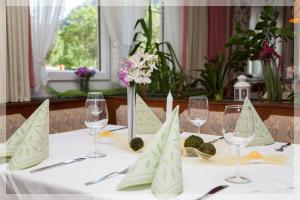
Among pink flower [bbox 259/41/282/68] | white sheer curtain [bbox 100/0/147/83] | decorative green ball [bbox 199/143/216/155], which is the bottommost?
decorative green ball [bbox 199/143/216/155]

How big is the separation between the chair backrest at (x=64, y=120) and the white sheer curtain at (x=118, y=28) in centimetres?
91

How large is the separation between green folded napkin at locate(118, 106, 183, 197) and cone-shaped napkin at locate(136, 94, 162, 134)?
2.32 feet

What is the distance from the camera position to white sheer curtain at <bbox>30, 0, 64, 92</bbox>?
8.58ft

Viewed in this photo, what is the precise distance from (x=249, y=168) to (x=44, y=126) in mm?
630

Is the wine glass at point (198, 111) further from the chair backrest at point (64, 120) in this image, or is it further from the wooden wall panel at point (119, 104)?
the chair backrest at point (64, 120)

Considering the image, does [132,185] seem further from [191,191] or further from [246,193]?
[246,193]

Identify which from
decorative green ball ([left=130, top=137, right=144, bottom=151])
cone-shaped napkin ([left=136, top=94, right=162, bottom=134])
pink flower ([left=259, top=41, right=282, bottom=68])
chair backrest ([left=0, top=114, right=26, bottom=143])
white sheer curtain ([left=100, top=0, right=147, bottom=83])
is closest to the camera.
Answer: decorative green ball ([left=130, top=137, right=144, bottom=151])

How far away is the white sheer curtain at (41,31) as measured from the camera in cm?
262

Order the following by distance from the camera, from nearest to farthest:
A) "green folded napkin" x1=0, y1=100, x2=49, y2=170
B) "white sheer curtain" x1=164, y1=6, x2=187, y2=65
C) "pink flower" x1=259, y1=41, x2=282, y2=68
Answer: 1. "green folded napkin" x1=0, y1=100, x2=49, y2=170
2. "pink flower" x1=259, y1=41, x2=282, y2=68
3. "white sheer curtain" x1=164, y1=6, x2=187, y2=65

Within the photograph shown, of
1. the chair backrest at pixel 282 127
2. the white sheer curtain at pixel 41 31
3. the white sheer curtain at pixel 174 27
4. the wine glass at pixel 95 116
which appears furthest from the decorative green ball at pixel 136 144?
the white sheer curtain at pixel 174 27

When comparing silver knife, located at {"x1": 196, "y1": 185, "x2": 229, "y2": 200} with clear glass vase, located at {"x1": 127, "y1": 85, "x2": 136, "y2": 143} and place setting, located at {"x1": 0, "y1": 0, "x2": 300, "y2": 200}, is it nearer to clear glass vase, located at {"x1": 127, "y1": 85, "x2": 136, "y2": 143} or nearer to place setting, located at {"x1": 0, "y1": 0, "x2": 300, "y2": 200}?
place setting, located at {"x1": 0, "y1": 0, "x2": 300, "y2": 200}

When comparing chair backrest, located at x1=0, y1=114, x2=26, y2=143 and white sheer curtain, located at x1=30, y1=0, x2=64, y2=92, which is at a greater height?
white sheer curtain, located at x1=30, y1=0, x2=64, y2=92

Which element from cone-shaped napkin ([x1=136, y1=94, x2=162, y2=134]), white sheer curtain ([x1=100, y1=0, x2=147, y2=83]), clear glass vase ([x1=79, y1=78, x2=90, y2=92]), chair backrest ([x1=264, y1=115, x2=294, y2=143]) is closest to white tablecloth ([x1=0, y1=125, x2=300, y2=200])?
cone-shaped napkin ([x1=136, y1=94, x2=162, y2=134])

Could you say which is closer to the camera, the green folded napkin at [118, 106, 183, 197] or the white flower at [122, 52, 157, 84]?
the green folded napkin at [118, 106, 183, 197]
